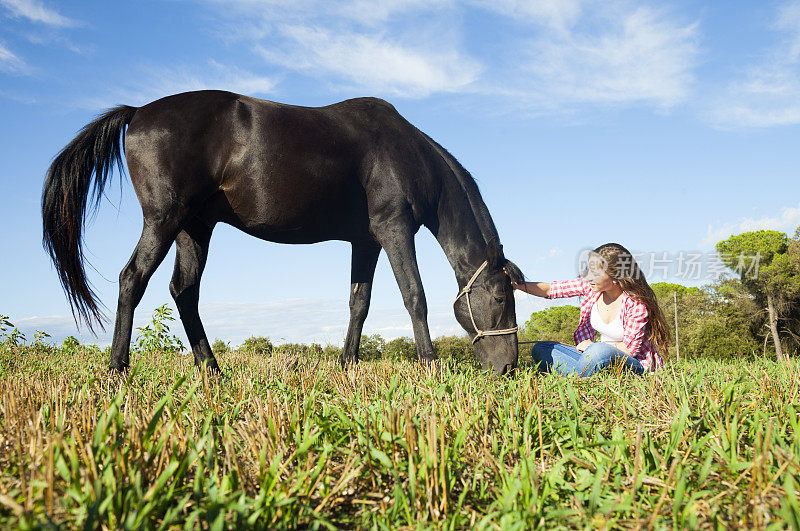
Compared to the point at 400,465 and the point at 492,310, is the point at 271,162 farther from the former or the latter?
the point at 400,465

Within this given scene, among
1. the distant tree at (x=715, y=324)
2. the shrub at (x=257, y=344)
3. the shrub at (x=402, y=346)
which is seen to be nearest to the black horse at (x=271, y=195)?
the shrub at (x=257, y=344)

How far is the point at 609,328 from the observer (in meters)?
5.67

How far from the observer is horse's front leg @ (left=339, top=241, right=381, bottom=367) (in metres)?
6.10

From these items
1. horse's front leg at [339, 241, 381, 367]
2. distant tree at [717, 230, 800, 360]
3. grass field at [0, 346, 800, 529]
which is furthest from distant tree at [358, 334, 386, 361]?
distant tree at [717, 230, 800, 360]

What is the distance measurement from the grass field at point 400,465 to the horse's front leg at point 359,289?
117 inches

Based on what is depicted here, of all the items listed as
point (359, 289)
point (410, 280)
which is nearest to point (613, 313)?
point (410, 280)

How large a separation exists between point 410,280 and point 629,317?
7.33 feet

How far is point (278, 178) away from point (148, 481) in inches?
134

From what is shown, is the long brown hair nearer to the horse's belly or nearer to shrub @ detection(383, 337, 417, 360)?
the horse's belly

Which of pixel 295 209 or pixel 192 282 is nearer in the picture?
pixel 295 209

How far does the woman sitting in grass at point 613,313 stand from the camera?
5.33 metres

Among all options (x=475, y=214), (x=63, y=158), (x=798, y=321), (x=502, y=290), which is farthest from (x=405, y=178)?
(x=798, y=321)

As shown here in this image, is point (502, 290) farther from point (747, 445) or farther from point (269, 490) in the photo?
point (269, 490)

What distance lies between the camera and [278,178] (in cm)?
487
